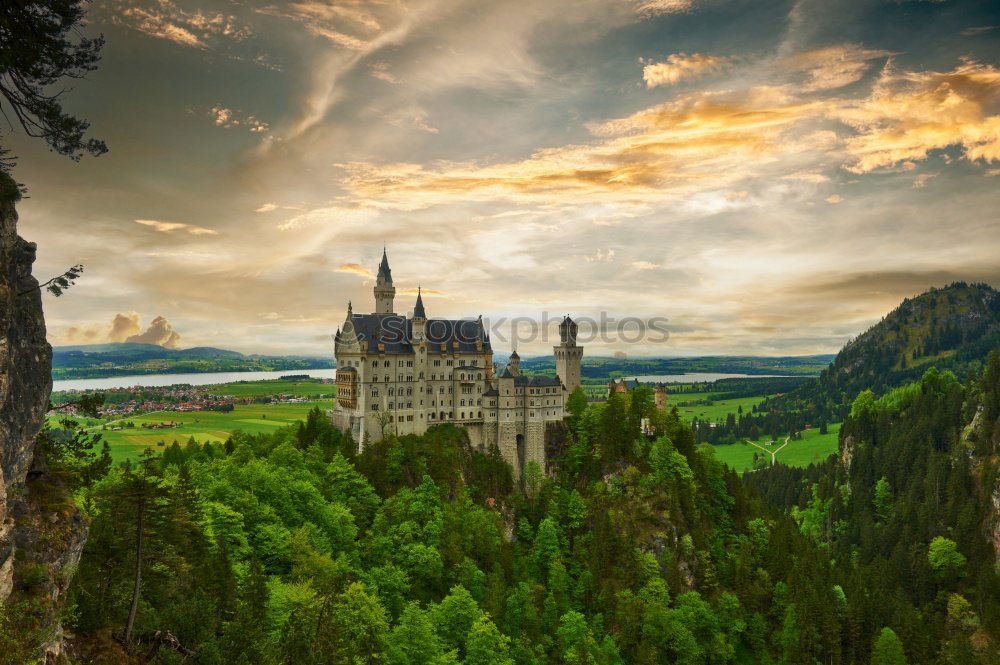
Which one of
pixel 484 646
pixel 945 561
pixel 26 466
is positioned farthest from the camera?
pixel 945 561

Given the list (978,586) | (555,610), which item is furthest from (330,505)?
(978,586)

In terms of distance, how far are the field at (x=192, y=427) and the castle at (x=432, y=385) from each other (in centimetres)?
5555

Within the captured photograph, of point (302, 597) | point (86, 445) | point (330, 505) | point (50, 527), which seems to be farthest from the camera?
point (330, 505)

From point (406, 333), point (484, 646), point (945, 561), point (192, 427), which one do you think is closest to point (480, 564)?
point (484, 646)

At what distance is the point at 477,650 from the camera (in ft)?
200

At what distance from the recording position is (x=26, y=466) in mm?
29859

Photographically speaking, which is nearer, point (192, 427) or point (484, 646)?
point (484, 646)

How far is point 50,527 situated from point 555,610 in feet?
202

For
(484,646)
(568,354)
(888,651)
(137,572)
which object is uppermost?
(568,354)

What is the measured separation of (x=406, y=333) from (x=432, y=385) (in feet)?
28.5

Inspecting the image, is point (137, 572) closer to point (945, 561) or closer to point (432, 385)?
point (432, 385)

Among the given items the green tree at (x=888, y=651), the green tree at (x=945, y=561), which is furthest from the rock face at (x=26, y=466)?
the green tree at (x=945, y=561)

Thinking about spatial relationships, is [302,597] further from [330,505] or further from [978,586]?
[978,586]

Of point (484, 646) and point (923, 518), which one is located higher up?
point (484, 646)
